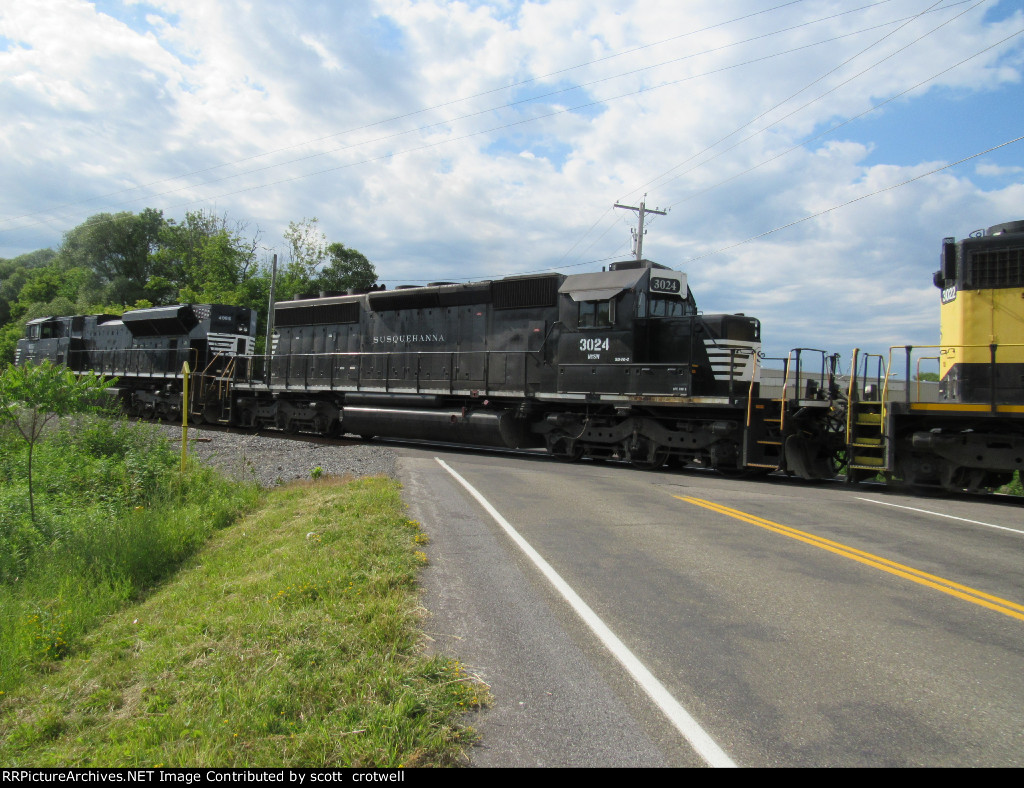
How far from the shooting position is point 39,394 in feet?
34.4

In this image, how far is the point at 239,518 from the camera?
994cm

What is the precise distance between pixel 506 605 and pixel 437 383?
13.1 metres

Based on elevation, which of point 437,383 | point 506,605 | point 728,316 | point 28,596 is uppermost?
point 728,316

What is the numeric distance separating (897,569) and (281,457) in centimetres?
1299

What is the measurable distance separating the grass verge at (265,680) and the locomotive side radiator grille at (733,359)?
28.7 feet

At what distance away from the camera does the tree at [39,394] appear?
1020 centimetres

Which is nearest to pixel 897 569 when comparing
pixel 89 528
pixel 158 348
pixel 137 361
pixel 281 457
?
pixel 89 528

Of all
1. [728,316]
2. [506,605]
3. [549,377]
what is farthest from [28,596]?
[728,316]

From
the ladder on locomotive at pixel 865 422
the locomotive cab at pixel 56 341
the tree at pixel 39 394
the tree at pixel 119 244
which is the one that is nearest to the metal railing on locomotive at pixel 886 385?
the ladder on locomotive at pixel 865 422

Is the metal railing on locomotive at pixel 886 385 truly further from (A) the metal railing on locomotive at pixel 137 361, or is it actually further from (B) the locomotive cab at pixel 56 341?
(B) the locomotive cab at pixel 56 341

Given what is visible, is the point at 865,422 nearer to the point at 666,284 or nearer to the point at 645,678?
the point at 666,284

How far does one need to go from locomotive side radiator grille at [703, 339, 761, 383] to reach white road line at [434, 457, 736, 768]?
820 centimetres

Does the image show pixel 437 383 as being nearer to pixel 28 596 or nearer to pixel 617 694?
pixel 28 596

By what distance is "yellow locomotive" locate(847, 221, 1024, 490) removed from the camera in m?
10.7
